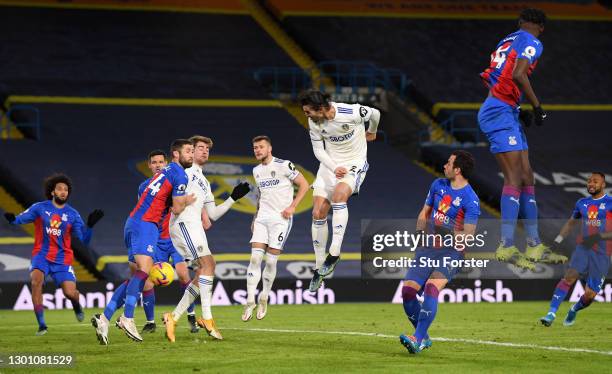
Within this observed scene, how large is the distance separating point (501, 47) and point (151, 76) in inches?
829

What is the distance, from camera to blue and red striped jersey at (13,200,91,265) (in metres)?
16.7

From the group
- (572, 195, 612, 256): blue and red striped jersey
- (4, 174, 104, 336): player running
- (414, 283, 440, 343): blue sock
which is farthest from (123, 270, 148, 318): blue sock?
(572, 195, 612, 256): blue and red striped jersey

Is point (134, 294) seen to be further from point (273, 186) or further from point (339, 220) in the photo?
point (273, 186)

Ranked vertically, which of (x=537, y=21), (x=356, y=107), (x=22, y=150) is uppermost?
(x=537, y=21)

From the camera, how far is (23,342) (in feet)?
47.0

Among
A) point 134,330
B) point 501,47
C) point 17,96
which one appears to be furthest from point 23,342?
point 17,96

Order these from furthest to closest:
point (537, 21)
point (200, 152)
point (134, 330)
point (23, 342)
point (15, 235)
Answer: point (15, 235) < point (200, 152) < point (23, 342) < point (134, 330) < point (537, 21)

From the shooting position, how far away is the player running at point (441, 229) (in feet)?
39.2

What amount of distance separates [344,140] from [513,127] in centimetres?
284

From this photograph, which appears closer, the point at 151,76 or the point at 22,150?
the point at 22,150

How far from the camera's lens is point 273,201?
55.3 feet

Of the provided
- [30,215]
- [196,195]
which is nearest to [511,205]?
[196,195]

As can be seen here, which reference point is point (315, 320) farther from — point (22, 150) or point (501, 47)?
point (22, 150)

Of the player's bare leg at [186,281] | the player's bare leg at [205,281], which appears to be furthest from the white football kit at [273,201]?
the player's bare leg at [205,281]
